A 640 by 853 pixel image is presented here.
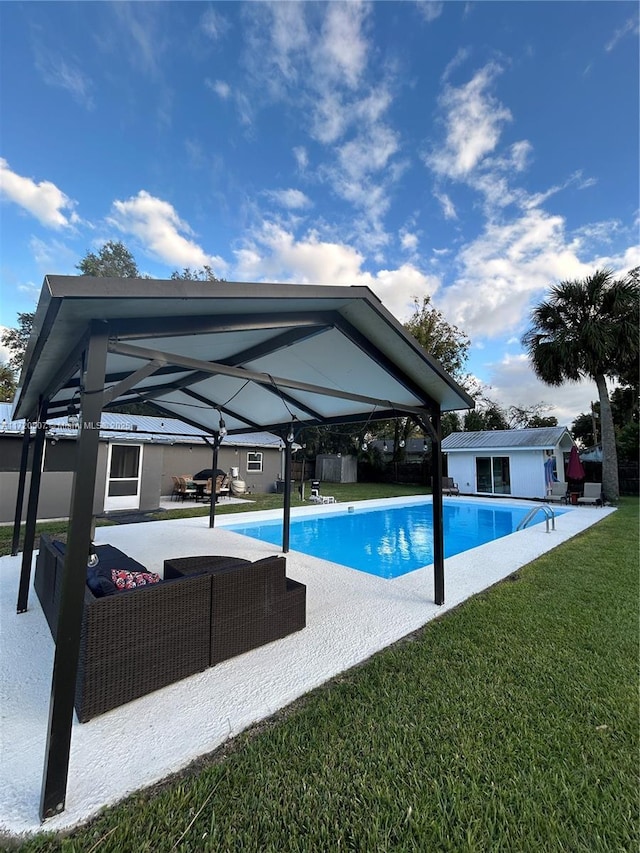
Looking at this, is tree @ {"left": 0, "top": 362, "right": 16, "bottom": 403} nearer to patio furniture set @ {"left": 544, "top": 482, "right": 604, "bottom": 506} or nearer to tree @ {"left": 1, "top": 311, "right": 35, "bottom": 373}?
tree @ {"left": 1, "top": 311, "right": 35, "bottom": 373}

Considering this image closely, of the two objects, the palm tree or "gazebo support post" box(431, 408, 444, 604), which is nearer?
"gazebo support post" box(431, 408, 444, 604)

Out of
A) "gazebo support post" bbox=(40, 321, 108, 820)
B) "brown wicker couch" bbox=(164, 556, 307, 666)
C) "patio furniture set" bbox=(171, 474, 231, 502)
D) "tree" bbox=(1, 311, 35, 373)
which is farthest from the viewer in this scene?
"tree" bbox=(1, 311, 35, 373)

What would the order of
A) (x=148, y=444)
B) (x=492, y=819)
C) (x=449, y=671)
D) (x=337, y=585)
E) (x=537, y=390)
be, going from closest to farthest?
(x=492, y=819)
(x=449, y=671)
(x=337, y=585)
(x=148, y=444)
(x=537, y=390)

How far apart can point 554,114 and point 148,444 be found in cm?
1599

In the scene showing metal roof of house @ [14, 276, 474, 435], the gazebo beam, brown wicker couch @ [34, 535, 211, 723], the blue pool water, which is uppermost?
metal roof of house @ [14, 276, 474, 435]

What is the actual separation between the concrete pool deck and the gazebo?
278 millimetres

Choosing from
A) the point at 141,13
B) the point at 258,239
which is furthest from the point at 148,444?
the point at 141,13

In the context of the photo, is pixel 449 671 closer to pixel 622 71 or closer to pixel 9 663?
pixel 9 663

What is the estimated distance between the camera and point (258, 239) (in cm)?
1608

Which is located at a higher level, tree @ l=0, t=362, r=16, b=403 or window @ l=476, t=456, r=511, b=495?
tree @ l=0, t=362, r=16, b=403

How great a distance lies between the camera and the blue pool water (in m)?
9.17

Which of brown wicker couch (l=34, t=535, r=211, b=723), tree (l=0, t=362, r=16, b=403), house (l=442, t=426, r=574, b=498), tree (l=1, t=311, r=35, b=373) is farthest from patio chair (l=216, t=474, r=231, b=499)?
tree (l=0, t=362, r=16, b=403)

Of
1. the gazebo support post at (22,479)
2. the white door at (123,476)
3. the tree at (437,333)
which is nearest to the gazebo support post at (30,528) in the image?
the gazebo support post at (22,479)

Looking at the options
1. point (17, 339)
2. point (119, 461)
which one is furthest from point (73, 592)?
point (17, 339)
